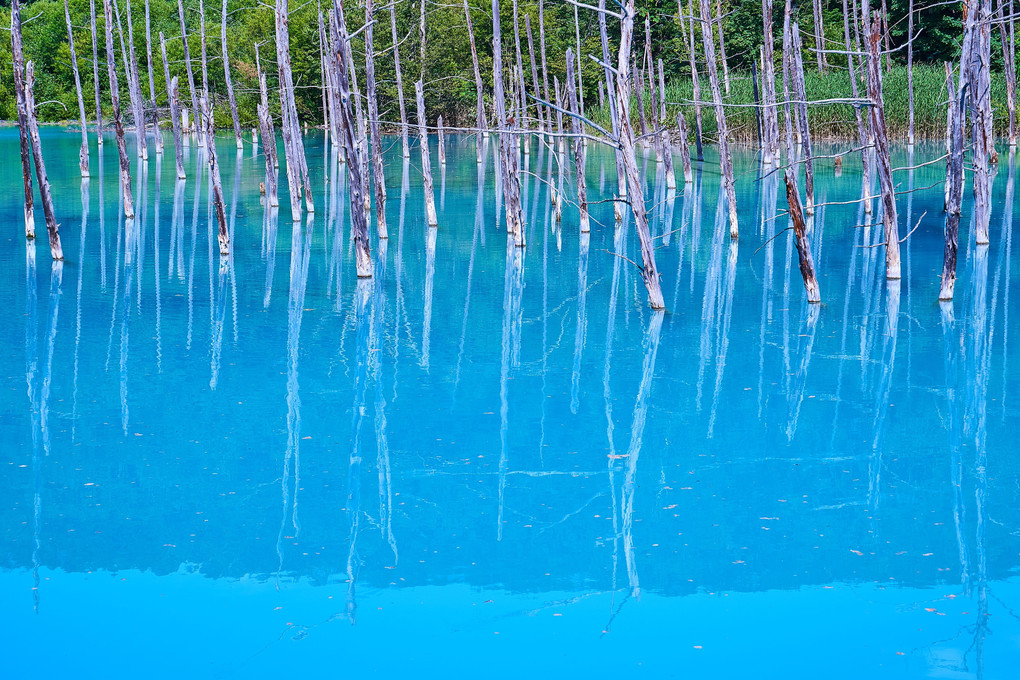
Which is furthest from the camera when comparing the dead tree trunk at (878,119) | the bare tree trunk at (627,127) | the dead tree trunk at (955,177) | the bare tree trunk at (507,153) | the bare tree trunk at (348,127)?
the bare tree trunk at (507,153)

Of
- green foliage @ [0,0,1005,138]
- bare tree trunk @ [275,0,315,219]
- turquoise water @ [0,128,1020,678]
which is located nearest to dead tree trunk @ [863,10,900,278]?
turquoise water @ [0,128,1020,678]

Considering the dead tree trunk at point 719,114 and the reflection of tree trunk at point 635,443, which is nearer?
the reflection of tree trunk at point 635,443

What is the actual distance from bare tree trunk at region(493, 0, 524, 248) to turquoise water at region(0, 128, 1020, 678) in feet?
7.21

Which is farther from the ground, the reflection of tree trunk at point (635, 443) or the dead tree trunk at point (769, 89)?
the dead tree trunk at point (769, 89)

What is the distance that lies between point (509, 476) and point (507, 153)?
30.0 feet

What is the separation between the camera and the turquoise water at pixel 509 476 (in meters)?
4.93

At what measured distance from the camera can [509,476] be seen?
22.5 ft

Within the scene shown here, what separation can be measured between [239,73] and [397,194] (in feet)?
88.6

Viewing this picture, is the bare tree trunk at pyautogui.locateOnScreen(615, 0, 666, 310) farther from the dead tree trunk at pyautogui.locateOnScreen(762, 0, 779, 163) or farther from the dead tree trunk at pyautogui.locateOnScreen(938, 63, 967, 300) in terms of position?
the dead tree trunk at pyautogui.locateOnScreen(938, 63, 967, 300)

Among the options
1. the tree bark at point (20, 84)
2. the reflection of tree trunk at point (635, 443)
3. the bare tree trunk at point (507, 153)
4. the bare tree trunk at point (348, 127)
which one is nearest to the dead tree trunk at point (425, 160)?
the bare tree trunk at point (507, 153)

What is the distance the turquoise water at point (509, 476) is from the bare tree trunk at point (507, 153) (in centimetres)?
220

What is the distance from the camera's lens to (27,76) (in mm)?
15609

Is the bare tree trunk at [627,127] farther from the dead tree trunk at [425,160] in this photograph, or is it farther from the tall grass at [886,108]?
the tall grass at [886,108]

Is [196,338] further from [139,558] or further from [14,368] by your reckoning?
[139,558]
